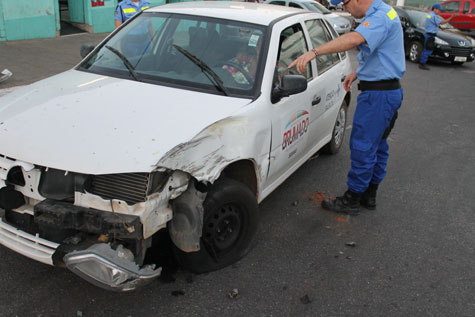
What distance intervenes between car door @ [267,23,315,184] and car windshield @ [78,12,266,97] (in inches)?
9.2

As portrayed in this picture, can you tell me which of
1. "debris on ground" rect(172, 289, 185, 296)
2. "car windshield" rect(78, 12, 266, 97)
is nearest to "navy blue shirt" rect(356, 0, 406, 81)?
"car windshield" rect(78, 12, 266, 97)

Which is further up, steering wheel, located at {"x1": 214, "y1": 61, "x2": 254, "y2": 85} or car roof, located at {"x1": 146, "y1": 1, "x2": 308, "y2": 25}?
car roof, located at {"x1": 146, "y1": 1, "x2": 308, "y2": 25}

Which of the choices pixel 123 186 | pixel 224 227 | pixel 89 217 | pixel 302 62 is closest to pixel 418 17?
pixel 302 62

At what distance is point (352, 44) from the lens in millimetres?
3688

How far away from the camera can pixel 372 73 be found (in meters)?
3.98

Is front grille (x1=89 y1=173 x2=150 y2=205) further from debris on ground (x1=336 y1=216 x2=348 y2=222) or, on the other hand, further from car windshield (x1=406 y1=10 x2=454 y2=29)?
car windshield (x1=406 y1=10 x2=454 y2=29)

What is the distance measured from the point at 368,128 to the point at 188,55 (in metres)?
1.70

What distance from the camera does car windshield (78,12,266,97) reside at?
3535mm

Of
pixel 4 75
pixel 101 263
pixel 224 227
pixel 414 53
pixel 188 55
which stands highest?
pixel 188 55

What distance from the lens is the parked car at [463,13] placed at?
19.1m

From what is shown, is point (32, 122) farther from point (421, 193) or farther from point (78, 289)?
point (421, 193)

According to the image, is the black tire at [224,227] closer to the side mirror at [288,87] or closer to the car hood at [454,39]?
the side mirror at [288,87]

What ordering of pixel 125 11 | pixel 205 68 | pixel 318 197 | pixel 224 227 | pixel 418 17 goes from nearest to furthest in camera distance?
pixel 224 227
pixel 205 68
pixel 318 197
pixel 125 11
pixel 418 17

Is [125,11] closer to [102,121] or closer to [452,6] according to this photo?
[102,121]
